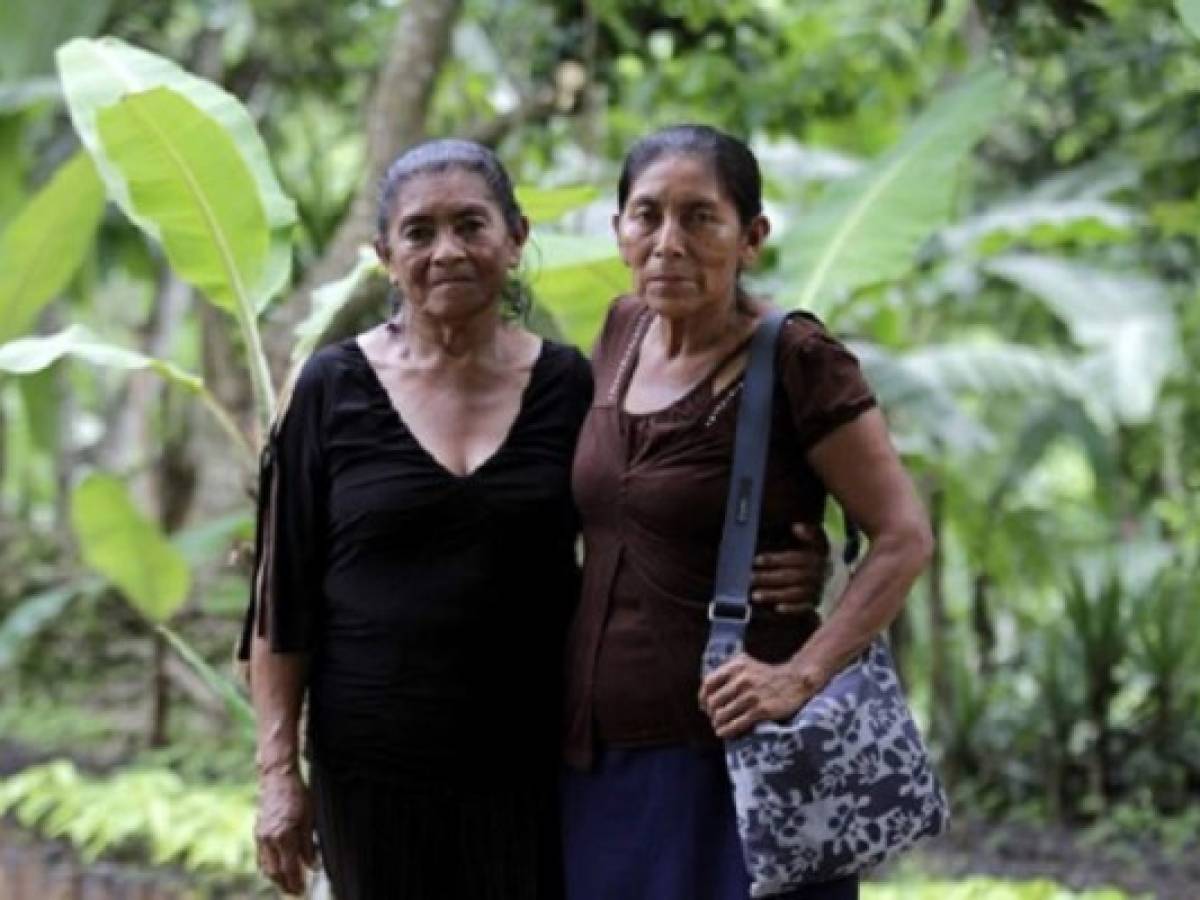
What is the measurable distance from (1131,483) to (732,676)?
24.9 ft

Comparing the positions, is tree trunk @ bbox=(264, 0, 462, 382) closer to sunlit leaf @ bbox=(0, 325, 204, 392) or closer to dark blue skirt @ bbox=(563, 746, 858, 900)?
sunlit leaf @ bbox=(0, 325, 204, 392)

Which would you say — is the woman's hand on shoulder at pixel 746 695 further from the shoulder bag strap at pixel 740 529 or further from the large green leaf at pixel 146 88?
the large green leaf at pixel 146 88

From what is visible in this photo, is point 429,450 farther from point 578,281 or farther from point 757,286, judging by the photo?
point 757,286

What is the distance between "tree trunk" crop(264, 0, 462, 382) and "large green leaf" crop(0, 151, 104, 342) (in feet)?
1.99

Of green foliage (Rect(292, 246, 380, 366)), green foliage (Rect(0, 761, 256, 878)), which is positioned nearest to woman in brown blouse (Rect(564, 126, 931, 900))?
green foliage (Rect(292, 246, 380, 366))

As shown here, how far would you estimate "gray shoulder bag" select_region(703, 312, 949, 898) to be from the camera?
8.71ft

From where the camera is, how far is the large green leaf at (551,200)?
443 centimetres

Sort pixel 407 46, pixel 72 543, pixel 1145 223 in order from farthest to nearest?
pixel 72 543 < pixel 1145 223 < pixel 407 46


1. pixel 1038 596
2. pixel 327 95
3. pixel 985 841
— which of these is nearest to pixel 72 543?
pixel 327 95

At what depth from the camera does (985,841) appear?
6961 millimetres

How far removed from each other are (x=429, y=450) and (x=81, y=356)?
49.6 inches

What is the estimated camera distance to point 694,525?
2.74 m

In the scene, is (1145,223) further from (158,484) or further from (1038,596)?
(158,484)

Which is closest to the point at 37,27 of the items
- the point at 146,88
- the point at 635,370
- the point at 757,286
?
the point at 757,286
